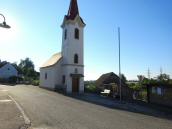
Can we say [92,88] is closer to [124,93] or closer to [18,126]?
[124,93]

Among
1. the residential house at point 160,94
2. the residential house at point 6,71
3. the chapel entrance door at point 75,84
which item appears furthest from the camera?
the residential house at point 6,71

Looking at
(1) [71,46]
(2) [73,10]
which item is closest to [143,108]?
(1) [71,46]

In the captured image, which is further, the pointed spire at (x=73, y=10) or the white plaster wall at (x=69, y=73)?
the pointed spire at (x=73, y=10)

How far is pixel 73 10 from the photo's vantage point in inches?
1505

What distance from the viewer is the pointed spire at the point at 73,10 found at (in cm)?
3738

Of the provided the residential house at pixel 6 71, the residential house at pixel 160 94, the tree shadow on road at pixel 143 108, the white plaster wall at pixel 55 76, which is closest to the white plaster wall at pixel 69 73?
the white plaster wall at pixel 55 76

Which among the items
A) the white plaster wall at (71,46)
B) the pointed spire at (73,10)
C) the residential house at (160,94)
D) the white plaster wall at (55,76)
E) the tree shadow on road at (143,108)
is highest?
the pointed spire at (73,10)

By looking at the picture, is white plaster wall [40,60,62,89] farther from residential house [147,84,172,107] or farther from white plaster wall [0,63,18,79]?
white plaster wall [0,63,18,79]

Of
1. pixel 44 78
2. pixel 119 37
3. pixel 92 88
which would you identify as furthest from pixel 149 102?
pixel 44 78

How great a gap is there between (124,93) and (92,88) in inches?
313

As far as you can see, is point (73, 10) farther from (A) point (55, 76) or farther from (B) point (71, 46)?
(A) point (55, 76)

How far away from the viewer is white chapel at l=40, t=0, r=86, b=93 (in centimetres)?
3522

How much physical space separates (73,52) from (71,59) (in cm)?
127

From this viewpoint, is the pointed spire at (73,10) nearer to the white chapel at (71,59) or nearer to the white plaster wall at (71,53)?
the white chapel at (71,59)
